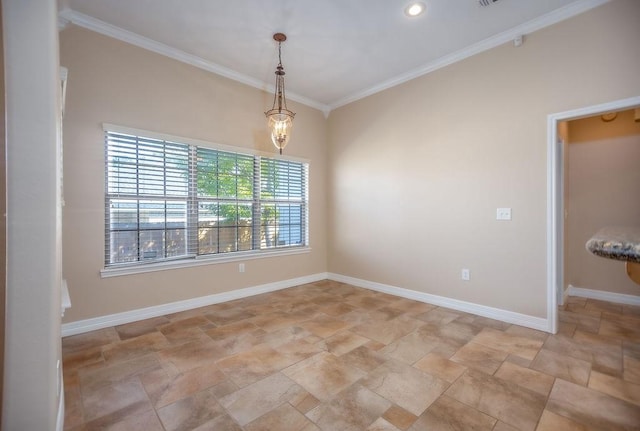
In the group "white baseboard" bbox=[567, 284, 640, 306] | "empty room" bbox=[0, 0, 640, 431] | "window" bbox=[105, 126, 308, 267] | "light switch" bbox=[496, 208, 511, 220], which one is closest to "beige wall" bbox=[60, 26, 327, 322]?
"empty room" bbox=[0, 0, 640, 431]

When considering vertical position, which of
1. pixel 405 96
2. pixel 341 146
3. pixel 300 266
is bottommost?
pixel 300 266

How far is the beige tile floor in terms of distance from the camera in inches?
66.9

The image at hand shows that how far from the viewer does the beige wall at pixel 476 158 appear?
2.67 m

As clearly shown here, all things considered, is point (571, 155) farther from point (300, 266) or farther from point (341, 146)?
point (300, 266)

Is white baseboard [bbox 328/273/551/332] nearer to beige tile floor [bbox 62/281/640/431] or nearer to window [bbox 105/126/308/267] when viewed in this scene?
beige tile floor [bbox 62/281/640/431]

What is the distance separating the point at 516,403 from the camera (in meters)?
1.82

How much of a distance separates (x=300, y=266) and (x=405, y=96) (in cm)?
296

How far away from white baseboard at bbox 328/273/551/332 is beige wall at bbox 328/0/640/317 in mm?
66

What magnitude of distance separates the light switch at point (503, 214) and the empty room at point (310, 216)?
0.6 inches

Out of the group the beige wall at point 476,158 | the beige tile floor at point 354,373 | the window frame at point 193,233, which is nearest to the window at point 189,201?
the window frame at point 193,233

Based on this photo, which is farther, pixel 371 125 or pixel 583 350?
pixel 371 125

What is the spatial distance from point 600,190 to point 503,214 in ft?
6.19

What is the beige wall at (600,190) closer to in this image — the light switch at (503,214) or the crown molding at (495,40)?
the light switch at (503,214)

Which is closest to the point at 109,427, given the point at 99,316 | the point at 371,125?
the point at 99,316
